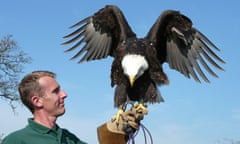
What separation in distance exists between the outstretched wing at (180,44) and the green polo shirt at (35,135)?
3398 millimetres

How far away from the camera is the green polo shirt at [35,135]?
9.57 ft

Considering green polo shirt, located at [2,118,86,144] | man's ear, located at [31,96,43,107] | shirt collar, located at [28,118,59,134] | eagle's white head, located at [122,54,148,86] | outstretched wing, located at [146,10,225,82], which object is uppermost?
outstretched wing, located at [146,10,225,82]

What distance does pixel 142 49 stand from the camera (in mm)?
5730

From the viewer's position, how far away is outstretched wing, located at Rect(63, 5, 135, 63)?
21.4 feet

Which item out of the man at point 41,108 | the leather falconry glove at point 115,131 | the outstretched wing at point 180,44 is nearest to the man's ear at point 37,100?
the man at point 41,108

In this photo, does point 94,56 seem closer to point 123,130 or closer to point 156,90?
point 156,90

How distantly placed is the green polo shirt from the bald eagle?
2500 mm

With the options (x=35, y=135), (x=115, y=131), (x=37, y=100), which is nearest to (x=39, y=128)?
(x=35, y=135)

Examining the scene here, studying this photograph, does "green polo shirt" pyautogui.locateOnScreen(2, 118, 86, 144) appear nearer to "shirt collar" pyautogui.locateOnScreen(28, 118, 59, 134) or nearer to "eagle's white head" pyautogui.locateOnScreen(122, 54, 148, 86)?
"shirt collar" pyautogui.locateOnScreen(28, 118, 59, 134)

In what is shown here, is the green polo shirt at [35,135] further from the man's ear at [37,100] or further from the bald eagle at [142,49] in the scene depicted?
the bald eagle at [142,49]

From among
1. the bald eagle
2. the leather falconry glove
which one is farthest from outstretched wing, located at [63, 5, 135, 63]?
the leather falconry glove

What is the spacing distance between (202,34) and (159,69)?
155 centimetres

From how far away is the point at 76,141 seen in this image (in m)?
3.26

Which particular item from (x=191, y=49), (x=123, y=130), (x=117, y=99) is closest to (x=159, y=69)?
(x=117, y=99)
